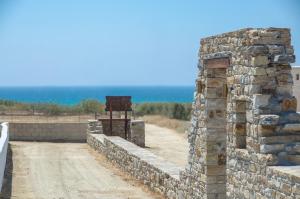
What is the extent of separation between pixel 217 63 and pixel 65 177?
8.33 metres

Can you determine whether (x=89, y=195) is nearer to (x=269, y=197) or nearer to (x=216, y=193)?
(x=216, y=193)

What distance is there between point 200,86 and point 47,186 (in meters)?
6.49

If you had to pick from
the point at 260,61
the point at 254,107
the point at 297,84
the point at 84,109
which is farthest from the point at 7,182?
the point at 84,109

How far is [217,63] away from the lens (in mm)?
9227

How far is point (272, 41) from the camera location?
7934 millimetres

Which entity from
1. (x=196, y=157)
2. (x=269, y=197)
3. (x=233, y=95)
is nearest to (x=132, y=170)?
(x=196, y=157)

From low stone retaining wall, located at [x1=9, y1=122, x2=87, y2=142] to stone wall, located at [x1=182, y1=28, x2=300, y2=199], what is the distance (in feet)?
59.3

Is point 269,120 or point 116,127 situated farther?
point 116,127

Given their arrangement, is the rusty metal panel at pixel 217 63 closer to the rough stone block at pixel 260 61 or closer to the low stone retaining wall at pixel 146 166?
the rough stone block at pixel 260 61

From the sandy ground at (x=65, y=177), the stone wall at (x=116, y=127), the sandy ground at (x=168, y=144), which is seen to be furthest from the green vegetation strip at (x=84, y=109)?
the sandy ground at (x=65, y=177)

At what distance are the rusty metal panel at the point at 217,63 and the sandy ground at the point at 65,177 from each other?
15.5ft

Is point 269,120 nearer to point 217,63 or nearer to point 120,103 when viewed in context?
point 217,63

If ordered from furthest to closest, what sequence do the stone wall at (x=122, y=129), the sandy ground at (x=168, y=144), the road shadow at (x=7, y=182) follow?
the stone wall at (x=122, y=129)
the sandy ground at (x=168, y=144)
the road shadow at (x=7, y=182)

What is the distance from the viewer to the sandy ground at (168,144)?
22531 millimetres
